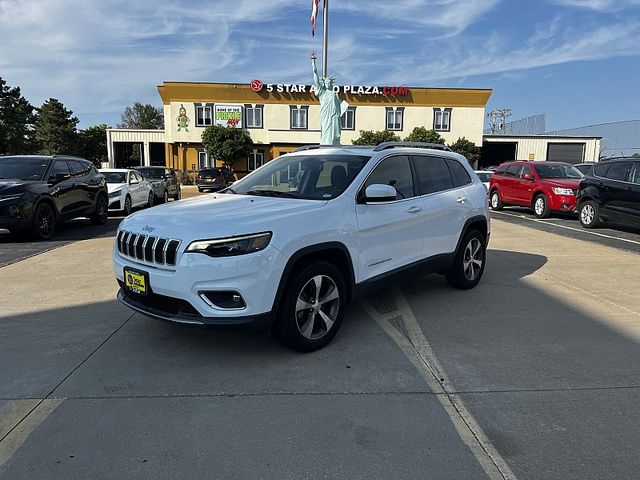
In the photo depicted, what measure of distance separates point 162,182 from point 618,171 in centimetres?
1506

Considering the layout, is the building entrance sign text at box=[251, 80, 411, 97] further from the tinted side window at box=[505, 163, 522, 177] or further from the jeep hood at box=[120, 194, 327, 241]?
the jeep hood at box=[120, 194, 327, 241]

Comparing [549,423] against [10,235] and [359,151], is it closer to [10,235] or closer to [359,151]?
[359,151]

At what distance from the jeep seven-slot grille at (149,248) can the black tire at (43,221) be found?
21.6ft

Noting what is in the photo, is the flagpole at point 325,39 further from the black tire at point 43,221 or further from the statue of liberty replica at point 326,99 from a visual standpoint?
the black tire at point 43,221

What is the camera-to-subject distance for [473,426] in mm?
3076

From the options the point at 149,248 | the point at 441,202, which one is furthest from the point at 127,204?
the point at 149,248

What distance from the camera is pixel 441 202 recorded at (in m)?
5.60

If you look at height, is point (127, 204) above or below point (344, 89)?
below

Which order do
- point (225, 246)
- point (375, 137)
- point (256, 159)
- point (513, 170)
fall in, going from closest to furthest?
point (225, 246), point (513, 170), point (375, 137), point (256, 159)

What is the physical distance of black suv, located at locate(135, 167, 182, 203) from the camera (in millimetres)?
18594

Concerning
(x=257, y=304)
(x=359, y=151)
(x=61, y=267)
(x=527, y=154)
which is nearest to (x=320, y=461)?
(x=257, y=304)

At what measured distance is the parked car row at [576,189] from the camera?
11.2m

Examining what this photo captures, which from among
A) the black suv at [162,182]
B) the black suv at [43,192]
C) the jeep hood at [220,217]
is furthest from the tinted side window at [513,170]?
the jeep hood at [220,217]

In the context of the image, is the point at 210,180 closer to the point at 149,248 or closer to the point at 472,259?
the point at 472,259
